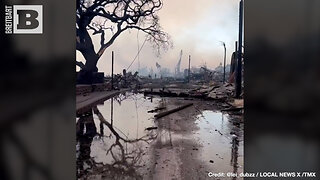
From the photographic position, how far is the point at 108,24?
167 cm

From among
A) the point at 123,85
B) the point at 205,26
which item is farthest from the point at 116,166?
the point at 205,26

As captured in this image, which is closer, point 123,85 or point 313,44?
point 313,44

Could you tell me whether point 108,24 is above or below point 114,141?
above

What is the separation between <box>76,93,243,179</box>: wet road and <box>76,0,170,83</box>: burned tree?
0.31 metres

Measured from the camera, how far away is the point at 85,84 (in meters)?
1.64

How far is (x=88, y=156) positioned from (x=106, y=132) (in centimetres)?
18

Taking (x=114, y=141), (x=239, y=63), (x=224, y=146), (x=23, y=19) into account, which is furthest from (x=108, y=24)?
(x=224, y=146)

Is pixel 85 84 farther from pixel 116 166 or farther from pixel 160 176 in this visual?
pixel 160 176

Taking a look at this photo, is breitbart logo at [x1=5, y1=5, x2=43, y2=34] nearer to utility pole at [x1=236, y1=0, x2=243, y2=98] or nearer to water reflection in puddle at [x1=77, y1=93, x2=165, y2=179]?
water reflection in puddle at [x1=77, y1=93, x2=165, y2=179]

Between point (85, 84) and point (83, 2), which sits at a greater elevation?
point (83, 2)

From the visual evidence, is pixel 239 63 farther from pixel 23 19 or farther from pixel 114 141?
pixel 23 19

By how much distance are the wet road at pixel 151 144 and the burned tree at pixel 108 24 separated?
314 millimetres

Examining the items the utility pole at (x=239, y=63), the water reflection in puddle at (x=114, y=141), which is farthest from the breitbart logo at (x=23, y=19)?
the utility pole at (x=239, y=63)

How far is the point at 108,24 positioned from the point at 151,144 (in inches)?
30.4
